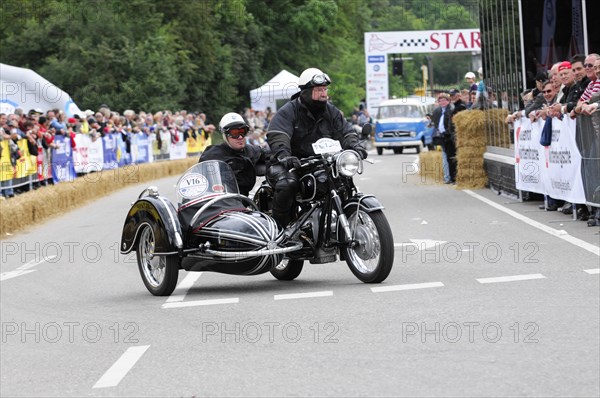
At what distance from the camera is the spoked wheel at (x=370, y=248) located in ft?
35.5

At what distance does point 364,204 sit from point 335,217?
0.45m

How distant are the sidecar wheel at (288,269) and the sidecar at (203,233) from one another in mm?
780

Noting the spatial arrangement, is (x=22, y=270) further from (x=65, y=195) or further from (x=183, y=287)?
(x=65, y=195)

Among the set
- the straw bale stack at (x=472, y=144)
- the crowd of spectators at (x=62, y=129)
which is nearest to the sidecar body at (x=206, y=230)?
the crowd of spectators at (x=62, y=129)

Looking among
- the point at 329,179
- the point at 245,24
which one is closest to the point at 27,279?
the point at 329,179

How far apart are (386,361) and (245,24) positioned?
209 ft

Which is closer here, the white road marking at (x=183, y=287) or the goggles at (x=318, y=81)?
the white road marking at (x=183, y=287)

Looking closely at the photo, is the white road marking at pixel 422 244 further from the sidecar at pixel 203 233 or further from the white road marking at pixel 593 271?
the sidecar at pixel 203 233

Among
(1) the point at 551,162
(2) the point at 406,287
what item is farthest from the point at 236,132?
(1) the point at 551,162

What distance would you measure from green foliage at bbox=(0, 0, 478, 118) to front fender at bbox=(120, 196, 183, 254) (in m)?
27.8

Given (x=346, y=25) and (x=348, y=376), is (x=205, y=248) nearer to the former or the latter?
(x=348, y=376)

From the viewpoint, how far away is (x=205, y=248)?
37.1ft

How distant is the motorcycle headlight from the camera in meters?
11.1

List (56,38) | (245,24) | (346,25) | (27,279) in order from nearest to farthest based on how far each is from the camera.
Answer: (27,279) < (56,38) < (245,24) < (346,25)
